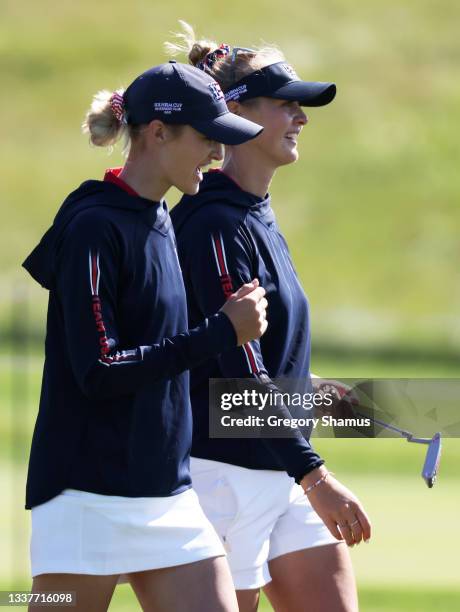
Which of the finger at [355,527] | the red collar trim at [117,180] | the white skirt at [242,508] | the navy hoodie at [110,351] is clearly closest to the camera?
the navy hoodie at [110,351]

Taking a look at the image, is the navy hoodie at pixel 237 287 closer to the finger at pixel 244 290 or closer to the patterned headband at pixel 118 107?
the finger at pixel 244 290

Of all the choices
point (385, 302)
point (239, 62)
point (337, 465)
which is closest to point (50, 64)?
point (385, 302)

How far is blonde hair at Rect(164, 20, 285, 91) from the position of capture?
4.67 m

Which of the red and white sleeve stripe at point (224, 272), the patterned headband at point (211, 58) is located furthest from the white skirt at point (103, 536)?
the patterned headband at point (211, 58)

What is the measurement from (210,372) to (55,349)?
725mm

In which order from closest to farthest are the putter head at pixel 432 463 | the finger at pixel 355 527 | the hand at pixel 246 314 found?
the hand at pixel 246 314
the finger at pixel 355 527
the putter head at pixel 432 463

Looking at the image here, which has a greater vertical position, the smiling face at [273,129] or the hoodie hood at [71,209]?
the smiling face at [273,129]

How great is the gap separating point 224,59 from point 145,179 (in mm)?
926

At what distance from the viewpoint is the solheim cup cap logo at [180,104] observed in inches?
156

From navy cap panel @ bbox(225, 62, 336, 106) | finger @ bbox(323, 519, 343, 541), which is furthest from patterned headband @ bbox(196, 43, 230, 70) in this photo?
finger @ bbox(323, 519, 343, 541)

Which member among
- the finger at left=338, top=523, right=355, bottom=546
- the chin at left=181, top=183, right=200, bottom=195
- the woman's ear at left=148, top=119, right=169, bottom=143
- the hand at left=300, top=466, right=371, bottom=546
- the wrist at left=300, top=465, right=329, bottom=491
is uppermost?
the woman's ear at left=148, top=119, right=169, bottom=143

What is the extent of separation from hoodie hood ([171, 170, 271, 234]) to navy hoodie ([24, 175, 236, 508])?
0.55 metres

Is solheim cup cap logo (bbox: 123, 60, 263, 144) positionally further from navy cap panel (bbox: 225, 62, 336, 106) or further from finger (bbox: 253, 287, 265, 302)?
navy cap panel (bbox: 225, 62, 336, 106)

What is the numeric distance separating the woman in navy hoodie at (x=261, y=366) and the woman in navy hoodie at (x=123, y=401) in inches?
14.8
